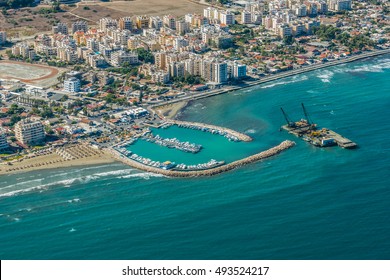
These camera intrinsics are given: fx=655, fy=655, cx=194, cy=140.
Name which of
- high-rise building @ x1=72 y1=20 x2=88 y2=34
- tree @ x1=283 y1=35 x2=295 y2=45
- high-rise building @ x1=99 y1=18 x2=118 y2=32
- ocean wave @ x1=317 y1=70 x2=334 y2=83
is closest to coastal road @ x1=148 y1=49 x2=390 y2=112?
ocean wave @ x1=317 y1=70 x2=334 y2=83

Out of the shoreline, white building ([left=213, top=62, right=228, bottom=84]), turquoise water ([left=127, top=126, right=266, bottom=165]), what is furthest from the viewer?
white building ([left=213, top=62, right=228, bottom=84])

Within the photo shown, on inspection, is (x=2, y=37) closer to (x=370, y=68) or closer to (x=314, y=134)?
(x=370, y=68)

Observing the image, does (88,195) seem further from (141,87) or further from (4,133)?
(141,87)

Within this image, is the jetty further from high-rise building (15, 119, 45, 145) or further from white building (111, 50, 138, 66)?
white building (111, 50, 138, 66)

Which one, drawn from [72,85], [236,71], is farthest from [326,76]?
[72,85]

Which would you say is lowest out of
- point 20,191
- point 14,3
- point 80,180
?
point 20,191

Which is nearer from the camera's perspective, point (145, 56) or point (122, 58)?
point (122, 58)
